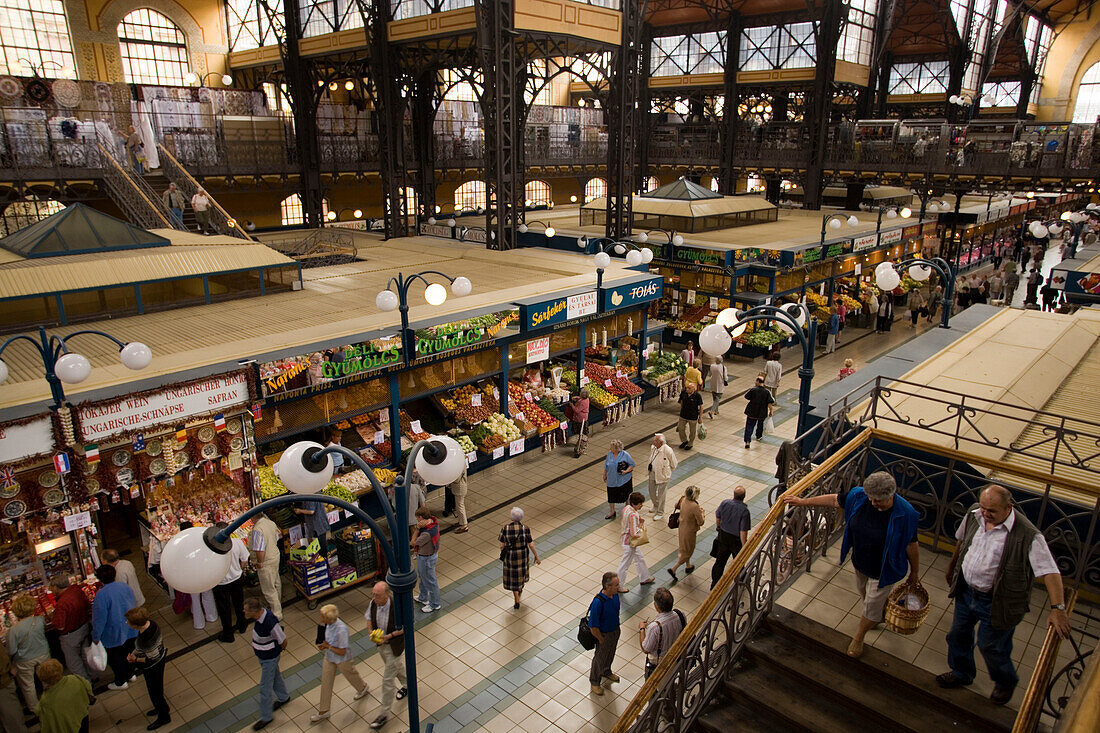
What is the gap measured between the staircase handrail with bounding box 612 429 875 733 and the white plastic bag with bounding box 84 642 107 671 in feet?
20.2

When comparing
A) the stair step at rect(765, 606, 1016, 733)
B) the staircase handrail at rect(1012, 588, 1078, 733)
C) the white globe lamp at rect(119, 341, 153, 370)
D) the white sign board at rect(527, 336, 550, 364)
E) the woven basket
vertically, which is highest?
the white globe lamp at rect(119, 341, 153, 370)

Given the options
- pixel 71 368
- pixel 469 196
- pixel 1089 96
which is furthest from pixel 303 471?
pixel 1089 96

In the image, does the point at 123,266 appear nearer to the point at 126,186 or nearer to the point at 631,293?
the point at 126,186

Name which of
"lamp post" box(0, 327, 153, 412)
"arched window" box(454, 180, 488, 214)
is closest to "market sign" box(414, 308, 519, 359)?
"lamp post" box(0, 327, 153, 412)

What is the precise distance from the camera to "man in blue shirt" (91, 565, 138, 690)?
7723mm

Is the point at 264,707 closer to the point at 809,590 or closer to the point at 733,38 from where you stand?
the point at 809,590

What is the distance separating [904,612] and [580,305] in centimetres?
1011

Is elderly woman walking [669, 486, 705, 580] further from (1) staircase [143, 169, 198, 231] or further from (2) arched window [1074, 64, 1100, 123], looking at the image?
(2) arched window [1074, 64, 1100, 123]

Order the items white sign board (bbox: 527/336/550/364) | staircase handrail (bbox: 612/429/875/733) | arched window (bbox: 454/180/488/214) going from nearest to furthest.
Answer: staircase handrail (bbox: 612/429/875/733)
white sign board (bbox: 527/336/550/364)
arched window (bbox: 454/180/488/214)

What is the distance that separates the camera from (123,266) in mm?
12016

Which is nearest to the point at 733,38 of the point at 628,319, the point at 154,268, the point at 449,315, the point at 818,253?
the point at 818,253

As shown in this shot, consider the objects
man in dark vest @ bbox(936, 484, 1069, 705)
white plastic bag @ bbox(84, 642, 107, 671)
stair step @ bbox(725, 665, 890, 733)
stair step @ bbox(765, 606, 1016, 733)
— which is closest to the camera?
man in dark vest @ bbox(936, 484, 1069, 705)

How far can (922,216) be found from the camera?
2881cm

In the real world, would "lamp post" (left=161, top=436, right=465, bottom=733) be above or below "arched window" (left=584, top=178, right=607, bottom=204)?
below
